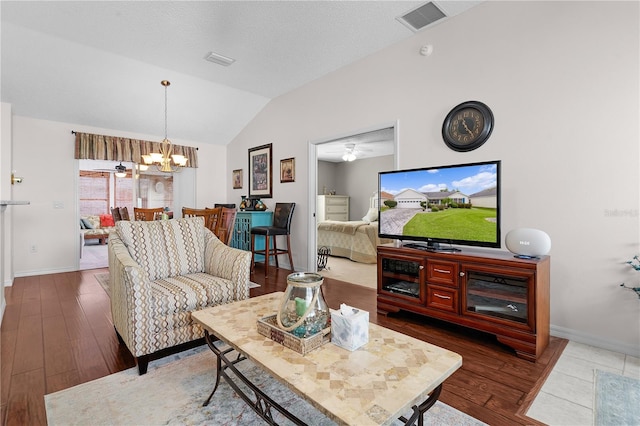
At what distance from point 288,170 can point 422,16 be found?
9.09ft

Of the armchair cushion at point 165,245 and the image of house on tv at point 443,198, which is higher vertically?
the image of house on tv at point 443,198

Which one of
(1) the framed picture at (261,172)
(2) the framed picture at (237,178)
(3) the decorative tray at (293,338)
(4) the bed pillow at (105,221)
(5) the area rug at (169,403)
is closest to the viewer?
(3) the decorative tray at (293,338)

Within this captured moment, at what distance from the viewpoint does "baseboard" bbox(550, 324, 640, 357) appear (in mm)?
2137

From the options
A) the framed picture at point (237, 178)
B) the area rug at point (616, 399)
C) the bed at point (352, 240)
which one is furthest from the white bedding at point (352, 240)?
the area rug at point (616, 399)

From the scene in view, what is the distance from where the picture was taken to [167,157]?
4.40 metres

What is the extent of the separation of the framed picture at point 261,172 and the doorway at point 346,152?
848 mm

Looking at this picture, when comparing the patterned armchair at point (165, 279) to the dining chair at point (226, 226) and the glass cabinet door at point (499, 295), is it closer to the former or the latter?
the dining chair at point (226, 226)

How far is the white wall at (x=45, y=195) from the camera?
176 inches

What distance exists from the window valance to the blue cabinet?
2.13 metres

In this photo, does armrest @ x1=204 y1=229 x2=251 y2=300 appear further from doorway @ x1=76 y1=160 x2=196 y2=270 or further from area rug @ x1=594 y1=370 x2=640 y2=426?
doorway @ x1=76 y1=160 x2=196 y2=270

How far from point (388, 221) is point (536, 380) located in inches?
63.7

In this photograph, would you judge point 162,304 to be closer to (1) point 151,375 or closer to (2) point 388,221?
(1) point 151,375

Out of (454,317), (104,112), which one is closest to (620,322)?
(454,317)

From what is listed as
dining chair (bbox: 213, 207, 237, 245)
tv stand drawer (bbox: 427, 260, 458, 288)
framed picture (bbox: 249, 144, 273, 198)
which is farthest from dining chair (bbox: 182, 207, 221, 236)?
tv stand drawer (bbox: 427, 260, 458, 288)
